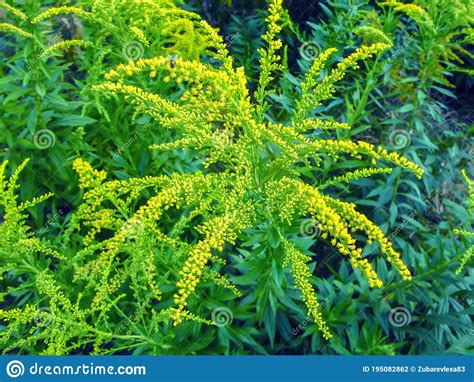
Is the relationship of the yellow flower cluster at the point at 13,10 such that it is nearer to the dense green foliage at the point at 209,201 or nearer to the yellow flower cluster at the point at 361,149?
the dense green foliage at the point at 209,201

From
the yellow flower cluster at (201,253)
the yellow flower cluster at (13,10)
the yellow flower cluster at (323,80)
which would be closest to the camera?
the yellow flower cluster at (201,253)

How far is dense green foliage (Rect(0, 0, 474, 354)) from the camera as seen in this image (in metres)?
2.80

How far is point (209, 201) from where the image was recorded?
3.10 m

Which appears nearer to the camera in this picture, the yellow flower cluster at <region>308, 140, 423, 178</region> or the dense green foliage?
the yellow flower cluster at <region>308, 140, 423, 178</region>

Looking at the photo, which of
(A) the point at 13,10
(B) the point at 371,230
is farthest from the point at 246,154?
(A) the point at 13,10

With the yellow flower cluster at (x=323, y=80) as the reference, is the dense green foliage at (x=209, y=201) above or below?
below

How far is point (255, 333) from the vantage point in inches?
146

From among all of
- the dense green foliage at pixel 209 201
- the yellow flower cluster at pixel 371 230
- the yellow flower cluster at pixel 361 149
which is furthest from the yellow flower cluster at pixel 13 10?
the yellow flower cluster at pixel 371 230

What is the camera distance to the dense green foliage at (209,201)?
2805 millimetres

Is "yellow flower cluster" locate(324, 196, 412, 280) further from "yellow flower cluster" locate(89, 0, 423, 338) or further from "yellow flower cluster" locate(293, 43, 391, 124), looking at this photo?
"yellow flower cluster" locate(293, 43, 391, 124)

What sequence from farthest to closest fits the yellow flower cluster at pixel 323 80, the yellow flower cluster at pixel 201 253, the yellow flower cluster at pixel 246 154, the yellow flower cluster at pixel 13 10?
1. the yellow flower cluster at pixel 13 10
2. the yellow flower cluster at pixel 323 80
3. the yellow flower cluster at pixel 246 154
4. the yellow flower cluster at pixel 201 253

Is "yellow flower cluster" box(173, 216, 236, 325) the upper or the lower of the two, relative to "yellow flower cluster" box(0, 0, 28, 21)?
lower

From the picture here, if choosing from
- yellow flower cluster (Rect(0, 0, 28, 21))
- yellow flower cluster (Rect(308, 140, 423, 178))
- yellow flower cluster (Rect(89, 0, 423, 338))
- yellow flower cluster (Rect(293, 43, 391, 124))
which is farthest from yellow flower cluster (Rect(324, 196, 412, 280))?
yellow flower cluster (Rect(0, 0, 28, 21))

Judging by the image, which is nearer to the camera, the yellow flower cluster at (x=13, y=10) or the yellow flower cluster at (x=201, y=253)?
the yellow flower cluster at (x=201, y=253)
